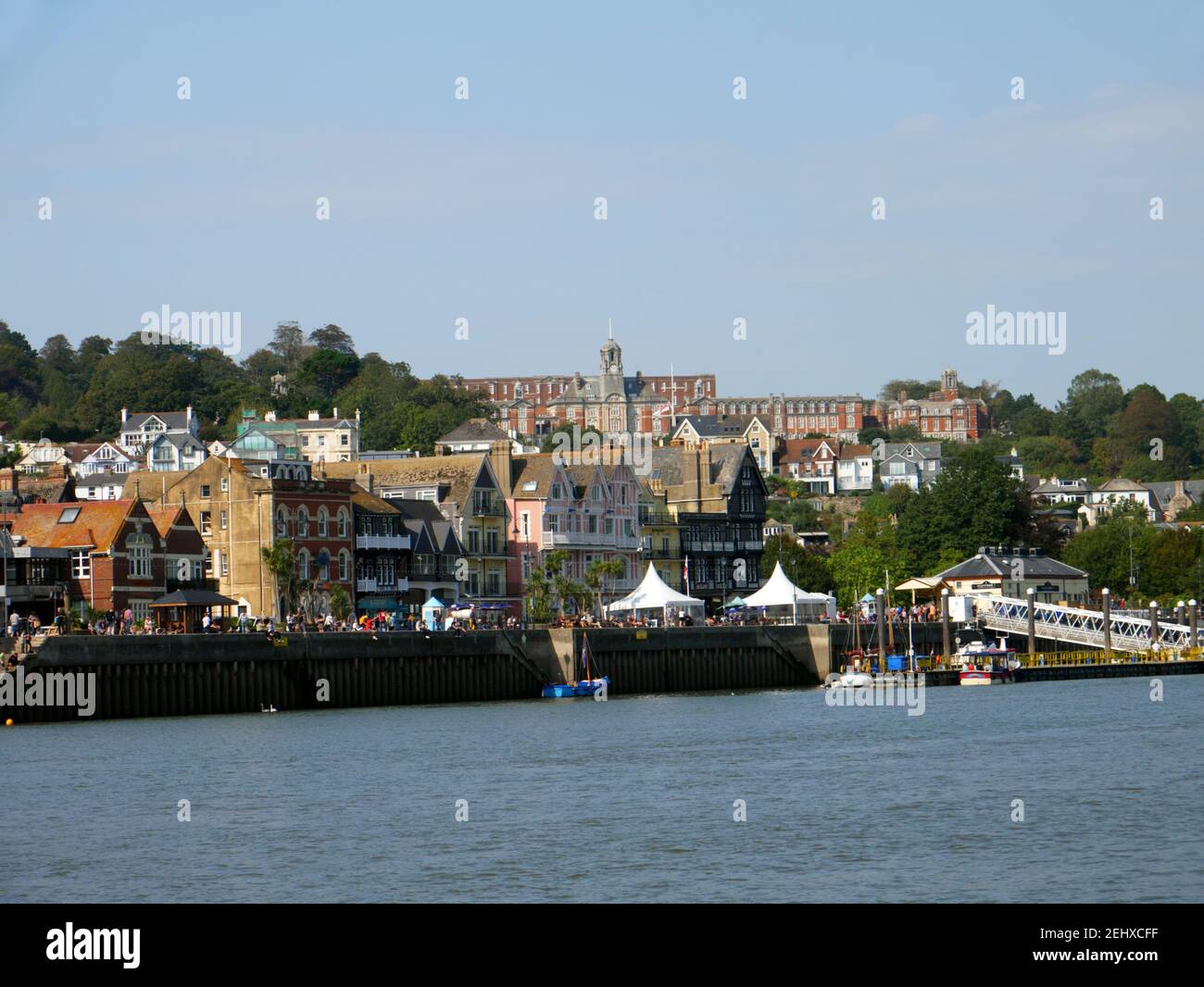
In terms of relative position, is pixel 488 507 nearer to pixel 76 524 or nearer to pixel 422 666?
pixel 76 524

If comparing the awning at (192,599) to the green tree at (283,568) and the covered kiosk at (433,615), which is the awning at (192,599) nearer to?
the green tree at (283,568)

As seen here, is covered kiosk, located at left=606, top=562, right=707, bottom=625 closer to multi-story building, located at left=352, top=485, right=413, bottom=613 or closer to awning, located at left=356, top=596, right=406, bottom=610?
awning, located at left=356, top=596, right=406, bottom=610

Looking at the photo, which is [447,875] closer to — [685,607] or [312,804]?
[312,804]

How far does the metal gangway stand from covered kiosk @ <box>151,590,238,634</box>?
142 feet

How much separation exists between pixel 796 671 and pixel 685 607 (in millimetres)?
7291

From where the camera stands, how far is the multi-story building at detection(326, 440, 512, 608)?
4370 inches

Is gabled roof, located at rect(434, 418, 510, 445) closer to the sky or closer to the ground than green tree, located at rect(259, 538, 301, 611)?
closer to the sky

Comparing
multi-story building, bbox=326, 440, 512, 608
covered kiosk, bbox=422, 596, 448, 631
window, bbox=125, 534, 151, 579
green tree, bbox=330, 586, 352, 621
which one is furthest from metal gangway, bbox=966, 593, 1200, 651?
window, bbox=125, 534, 151, 579

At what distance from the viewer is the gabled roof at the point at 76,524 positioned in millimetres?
89250

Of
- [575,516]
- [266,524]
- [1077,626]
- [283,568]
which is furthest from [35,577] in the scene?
[1077,626]

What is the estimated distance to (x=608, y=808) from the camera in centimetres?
4488

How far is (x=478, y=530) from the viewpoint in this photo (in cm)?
11181

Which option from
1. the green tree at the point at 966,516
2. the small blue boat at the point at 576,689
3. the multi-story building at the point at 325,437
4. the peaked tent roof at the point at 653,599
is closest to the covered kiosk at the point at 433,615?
the small blue boat at the point at 576,689
